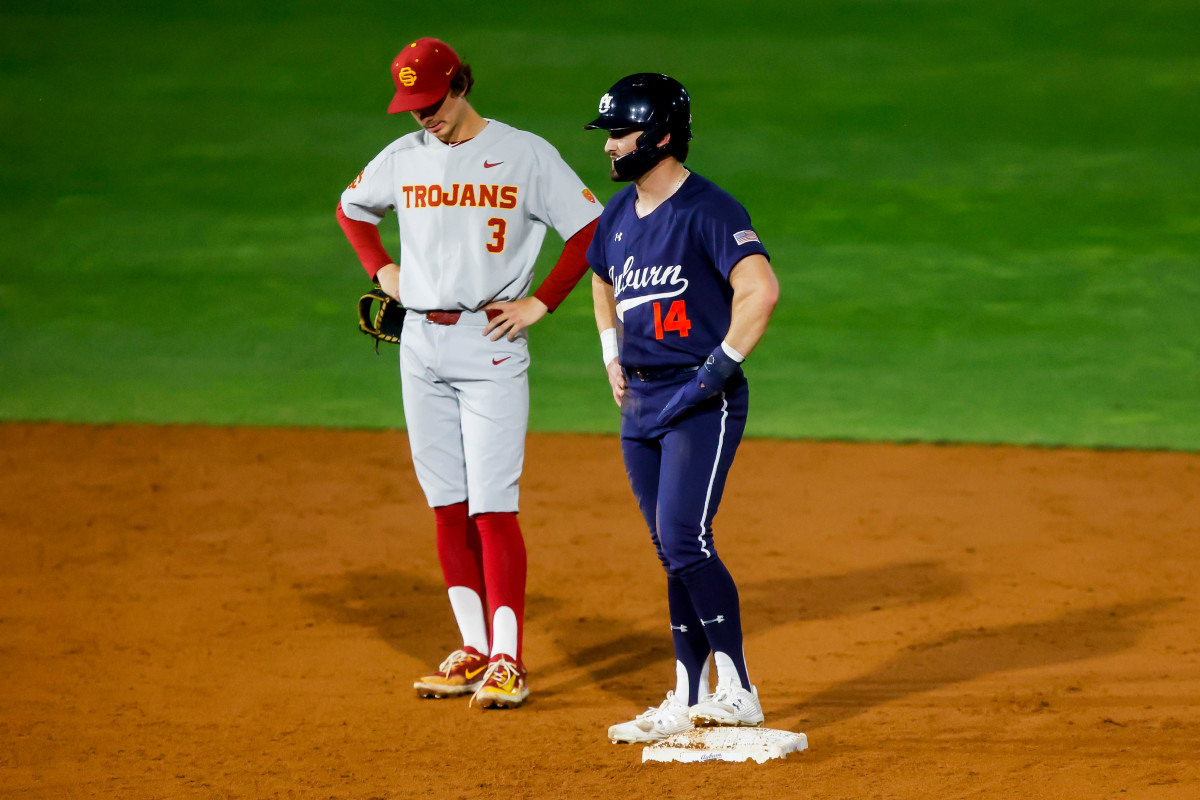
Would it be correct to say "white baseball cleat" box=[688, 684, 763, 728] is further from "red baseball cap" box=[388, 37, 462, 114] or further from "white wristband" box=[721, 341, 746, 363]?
"red baseball cap" box=[388, 37, 462, 114]

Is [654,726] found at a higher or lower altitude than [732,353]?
lower

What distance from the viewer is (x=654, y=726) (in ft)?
12.9

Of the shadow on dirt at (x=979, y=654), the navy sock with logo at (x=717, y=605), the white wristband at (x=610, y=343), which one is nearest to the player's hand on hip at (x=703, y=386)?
the white wristband at (x=610, y=343)

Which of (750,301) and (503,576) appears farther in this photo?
(503,576)

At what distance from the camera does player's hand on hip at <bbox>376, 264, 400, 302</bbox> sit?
469 centimetres

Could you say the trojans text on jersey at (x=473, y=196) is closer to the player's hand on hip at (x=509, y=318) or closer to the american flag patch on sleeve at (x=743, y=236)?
the player's hand on hip at (x=509, y=318)

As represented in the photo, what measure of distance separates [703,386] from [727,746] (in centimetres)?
102

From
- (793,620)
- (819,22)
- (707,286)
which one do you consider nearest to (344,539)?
(793,620)

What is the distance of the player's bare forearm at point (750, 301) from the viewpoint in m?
3.58

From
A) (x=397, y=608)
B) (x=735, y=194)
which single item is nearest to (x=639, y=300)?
(x=397, y=608)

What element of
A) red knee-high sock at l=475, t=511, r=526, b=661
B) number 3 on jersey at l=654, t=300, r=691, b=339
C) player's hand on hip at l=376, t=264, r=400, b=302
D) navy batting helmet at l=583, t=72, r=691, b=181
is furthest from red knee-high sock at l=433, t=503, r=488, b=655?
navy batting helmet at l=583, t=72, r=691, b=181

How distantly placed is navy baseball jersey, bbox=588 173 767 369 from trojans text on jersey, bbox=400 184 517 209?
0.68 m

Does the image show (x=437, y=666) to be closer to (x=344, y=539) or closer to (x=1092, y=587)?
(x=344, y=539)

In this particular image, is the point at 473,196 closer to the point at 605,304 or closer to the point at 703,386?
the point at 605,304
